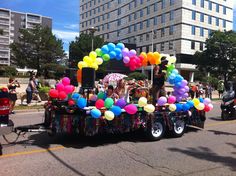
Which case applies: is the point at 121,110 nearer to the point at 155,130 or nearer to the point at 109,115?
the point at 109,115

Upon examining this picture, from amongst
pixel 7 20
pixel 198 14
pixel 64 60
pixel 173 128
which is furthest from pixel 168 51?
pixel 7 20

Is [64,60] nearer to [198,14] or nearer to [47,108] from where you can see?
[198,14]

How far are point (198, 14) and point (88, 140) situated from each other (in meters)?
65.1

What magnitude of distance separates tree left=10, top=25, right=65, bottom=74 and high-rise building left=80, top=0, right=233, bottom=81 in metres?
21.4

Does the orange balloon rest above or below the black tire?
above

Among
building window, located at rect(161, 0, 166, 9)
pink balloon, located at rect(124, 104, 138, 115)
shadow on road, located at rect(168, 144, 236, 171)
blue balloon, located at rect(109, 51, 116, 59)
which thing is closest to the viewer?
shadow on road, located at rect(168, 144, 236, 171)

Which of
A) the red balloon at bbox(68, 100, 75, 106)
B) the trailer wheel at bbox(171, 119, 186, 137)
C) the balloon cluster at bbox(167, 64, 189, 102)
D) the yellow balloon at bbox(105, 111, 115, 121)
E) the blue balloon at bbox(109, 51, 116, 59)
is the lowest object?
the trailer wheel at bbox(171, 119, 186, 137)

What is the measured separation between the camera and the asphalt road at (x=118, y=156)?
5.92 m

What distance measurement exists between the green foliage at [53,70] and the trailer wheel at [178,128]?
174 feet

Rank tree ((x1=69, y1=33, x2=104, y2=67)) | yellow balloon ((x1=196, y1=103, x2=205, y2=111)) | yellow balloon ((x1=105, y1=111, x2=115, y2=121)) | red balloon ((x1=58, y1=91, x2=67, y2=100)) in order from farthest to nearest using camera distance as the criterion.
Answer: tree ((x1=69, y1=33, x2=104, y2=67)) < yellow balloon ((x1=196, y1=103, x2=205, y2=111)) < red balloon ((x1=58, y1=91, x2=67, y2=100)) < yellow balloon ((x1=105, y1=111, x2=115, y2=121))

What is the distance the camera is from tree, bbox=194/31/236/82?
1876 inches

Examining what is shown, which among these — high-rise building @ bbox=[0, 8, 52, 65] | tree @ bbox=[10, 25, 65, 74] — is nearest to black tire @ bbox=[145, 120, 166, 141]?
Answer: tree @ bbox=[10, 25, 65, 74]

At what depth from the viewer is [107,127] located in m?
7.74

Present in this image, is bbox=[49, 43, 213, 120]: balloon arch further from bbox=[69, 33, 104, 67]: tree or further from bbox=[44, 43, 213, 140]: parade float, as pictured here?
bbox=[69, 33, 104, 67]: tree
